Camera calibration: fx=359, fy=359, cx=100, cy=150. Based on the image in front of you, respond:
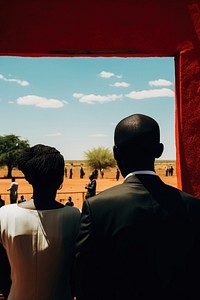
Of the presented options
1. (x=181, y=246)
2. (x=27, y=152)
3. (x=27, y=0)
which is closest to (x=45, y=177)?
(x=27, y=152)

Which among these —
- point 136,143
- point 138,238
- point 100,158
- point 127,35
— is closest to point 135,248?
point 138,238

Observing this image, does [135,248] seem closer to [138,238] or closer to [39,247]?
[138,238]

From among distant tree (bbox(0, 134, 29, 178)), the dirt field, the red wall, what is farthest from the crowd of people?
distant tree (bbox(0, 134, 29, 178))

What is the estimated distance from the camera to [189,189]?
13.9 feet

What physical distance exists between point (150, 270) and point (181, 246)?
191 mm

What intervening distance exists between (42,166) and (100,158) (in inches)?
1937

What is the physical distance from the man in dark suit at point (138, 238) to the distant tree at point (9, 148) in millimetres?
47571

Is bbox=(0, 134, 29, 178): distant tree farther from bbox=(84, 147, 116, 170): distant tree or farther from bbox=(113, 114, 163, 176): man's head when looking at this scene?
bbox=(113, 114, 163, 176): man's head

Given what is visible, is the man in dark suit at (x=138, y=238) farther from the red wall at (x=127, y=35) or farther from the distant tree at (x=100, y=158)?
the distant tree at (x=100, y=158)

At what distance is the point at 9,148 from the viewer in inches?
1959

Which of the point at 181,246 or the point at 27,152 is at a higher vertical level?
the point at 27,152

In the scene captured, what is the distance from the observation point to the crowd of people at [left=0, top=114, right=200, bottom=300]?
170cm

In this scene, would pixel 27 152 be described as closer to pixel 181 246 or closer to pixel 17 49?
pixel 181 246

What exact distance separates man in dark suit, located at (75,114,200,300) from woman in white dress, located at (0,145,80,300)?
16 cm
